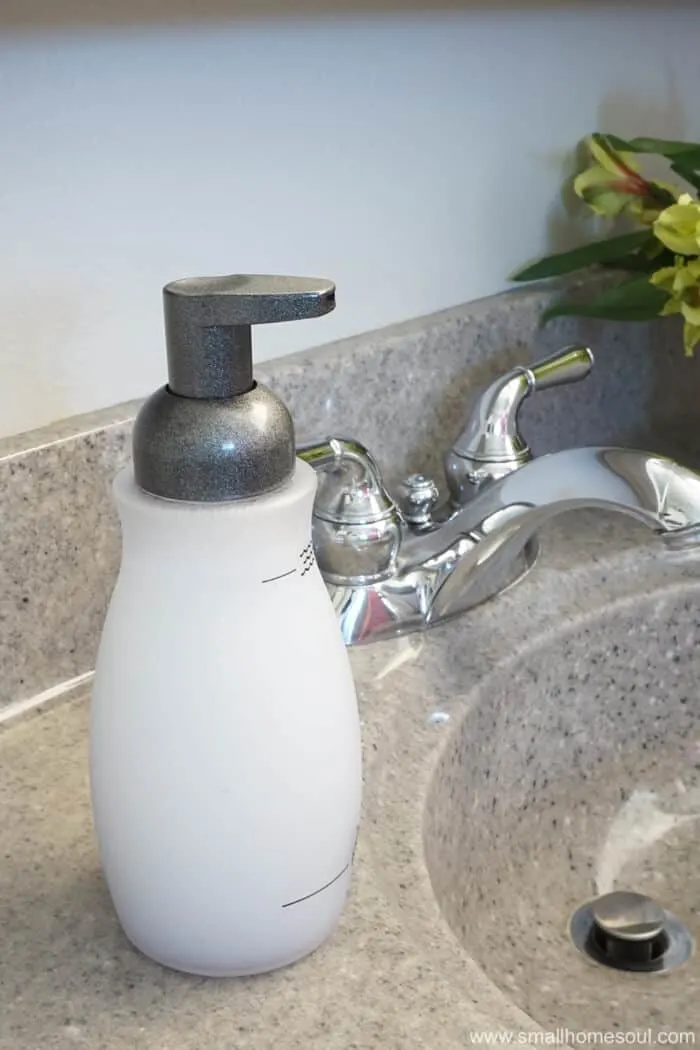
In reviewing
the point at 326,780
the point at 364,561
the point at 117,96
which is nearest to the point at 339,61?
the point at 117,96

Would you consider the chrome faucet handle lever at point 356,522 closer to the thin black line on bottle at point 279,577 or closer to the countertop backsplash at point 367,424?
the countertop backsplash at point 367,424

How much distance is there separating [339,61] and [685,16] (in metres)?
0.35

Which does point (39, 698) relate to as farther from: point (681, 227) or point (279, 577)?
point (681, 227)

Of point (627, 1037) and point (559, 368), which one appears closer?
point (627, 1037)

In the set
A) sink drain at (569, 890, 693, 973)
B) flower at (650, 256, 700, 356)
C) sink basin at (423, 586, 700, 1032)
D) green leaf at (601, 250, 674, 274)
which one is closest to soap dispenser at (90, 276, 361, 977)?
sink basin at (423, 586, 700, 1032)

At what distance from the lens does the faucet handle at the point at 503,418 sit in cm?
65

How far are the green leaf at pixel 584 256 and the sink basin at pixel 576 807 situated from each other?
227 mm

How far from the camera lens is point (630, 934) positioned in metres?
0.58

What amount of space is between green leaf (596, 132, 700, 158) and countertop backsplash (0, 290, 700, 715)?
0.11 meters

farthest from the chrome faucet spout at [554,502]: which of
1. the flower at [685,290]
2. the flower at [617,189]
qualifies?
the flower at [617,189]

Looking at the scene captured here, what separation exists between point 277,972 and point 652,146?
0.59 metres

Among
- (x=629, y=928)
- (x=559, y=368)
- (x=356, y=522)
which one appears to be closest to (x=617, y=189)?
(x=559, y=368)

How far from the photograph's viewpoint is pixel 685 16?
2.77 ft

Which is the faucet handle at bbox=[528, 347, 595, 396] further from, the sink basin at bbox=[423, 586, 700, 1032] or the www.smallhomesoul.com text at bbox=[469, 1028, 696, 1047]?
the www.smallhomesoul.com text at bbox=[469, 1028, 696, 1047]
